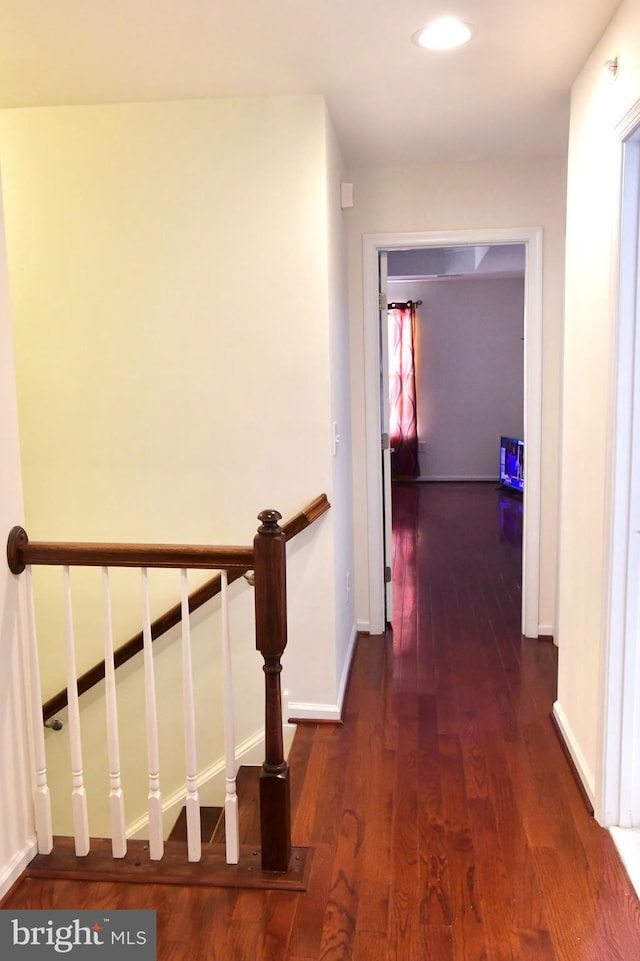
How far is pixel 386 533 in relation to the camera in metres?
4.21

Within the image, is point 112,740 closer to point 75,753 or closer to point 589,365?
point 75,753

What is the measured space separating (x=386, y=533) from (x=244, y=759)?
1485mm

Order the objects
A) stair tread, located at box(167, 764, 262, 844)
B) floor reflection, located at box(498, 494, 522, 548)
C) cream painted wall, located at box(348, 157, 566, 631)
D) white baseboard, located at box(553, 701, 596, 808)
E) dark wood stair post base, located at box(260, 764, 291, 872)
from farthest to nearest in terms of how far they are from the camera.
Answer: floor reflection, located at box(498, 494, 522, 548)
cream painted wall, located at box(348, 157, 566, 631)
stair tread, located at box(167, 764, 262, 844)
white baseboard, located at box(553, 701, 596, 808)
dark wood stair post base, located at box(260, 764, 291, 872)

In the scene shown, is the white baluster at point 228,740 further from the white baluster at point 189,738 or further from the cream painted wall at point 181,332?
the cream painted wall at point 181,332

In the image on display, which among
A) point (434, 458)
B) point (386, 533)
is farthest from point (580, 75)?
point (434, 458)

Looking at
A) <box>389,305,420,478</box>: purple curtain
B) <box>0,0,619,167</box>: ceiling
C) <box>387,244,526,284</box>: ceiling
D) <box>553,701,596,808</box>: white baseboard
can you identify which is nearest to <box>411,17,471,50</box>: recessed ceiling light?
<box>0,0,619,167</box>: ceiling

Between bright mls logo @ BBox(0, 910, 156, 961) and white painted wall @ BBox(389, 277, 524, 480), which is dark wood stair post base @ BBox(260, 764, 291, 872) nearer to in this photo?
bright mls logo @ BBox(0, 910, 156, 961)

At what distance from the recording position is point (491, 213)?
12.6 feet

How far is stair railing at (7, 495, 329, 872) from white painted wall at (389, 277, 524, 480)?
305 inches

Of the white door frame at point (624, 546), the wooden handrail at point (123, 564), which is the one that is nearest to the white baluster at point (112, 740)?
the wooden handrail at point (123, 564)

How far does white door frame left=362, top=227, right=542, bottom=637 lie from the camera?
3854 mm

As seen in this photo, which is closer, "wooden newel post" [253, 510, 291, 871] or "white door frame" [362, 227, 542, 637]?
"wooden newel post" [253, 510, 291, 871]

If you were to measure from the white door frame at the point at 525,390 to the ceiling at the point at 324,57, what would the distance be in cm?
64

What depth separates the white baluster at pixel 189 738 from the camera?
6.84 ft
